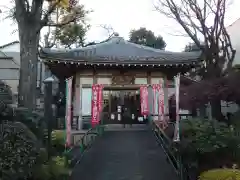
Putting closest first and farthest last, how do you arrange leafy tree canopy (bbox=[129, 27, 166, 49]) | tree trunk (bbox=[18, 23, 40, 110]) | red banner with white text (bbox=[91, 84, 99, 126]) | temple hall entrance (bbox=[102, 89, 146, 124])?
tree trunk (bbox=[18, 23, 40, 110])
red banner with white text (bbox=[91, 84, 99, 126])
temple hall entrance (bbox=[102, 89, 146, 124])
leafy tree canopy (bbox=[129, 27, 166, 49])

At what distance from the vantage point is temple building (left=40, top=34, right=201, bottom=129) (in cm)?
1808

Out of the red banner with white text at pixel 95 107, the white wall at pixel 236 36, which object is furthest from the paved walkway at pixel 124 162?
the white wall at pixel 236 36

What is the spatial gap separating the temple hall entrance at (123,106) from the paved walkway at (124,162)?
5456 millimetres

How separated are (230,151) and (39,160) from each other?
5919 mm

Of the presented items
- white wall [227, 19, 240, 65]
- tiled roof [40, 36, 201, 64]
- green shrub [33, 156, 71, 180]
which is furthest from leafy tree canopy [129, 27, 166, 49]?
green shrub [33, 156, 71, 180]

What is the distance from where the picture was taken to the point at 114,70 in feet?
64.0

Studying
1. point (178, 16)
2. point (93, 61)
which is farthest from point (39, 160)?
point (178, 16)

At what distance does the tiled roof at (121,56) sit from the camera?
697 inches

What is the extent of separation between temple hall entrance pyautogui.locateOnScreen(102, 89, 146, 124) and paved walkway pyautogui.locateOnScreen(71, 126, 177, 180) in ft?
17.9

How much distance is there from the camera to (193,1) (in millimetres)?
22406

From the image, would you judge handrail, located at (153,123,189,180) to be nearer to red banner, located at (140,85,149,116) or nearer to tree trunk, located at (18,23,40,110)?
red banner, located at (140,85,149,116)

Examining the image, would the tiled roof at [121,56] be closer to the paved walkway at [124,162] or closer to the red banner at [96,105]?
the red banner at [96,105]

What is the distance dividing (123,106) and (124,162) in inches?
385

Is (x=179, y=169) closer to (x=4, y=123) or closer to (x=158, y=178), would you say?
(x=158, y=178)
